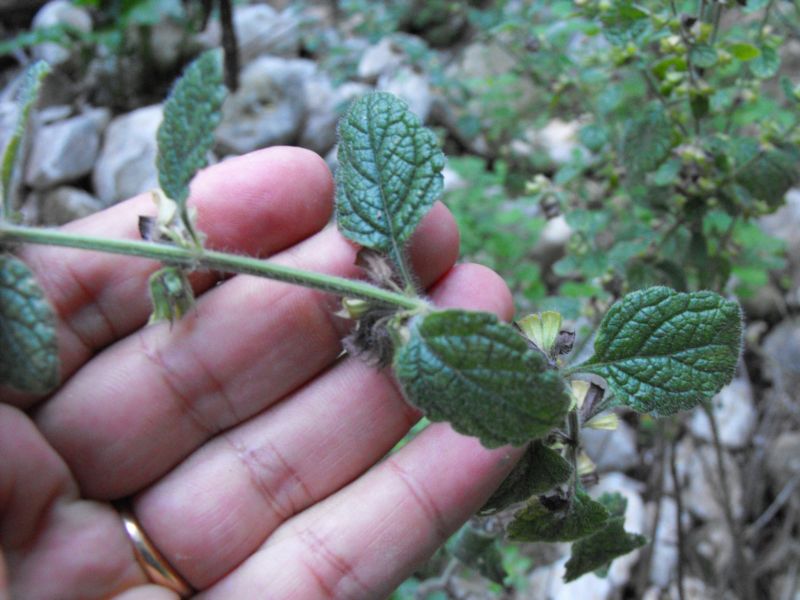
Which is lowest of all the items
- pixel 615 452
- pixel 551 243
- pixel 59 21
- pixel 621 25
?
pixel 615 452

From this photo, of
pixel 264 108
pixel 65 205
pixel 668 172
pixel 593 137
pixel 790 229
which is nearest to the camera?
pixel 668 172

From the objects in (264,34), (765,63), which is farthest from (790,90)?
(264,34)

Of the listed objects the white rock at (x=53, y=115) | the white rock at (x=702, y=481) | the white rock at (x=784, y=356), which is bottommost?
the white rock at (x=702, y=481)

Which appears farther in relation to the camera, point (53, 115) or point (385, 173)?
point (53, 115)

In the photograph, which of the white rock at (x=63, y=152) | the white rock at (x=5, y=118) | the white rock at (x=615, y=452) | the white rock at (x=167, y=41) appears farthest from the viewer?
the white rock at (x=167, y=41)

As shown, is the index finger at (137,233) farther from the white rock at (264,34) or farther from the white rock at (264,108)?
the white rock at (264,34)

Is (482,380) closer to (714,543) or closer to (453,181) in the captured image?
(714,543)

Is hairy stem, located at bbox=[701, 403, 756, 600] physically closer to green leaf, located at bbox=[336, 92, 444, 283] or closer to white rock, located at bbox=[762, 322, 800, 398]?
white rock, located at bbox=[762, 322, 800, 398]

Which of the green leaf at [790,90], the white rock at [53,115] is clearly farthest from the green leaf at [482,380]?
the white rock at [53,115]
